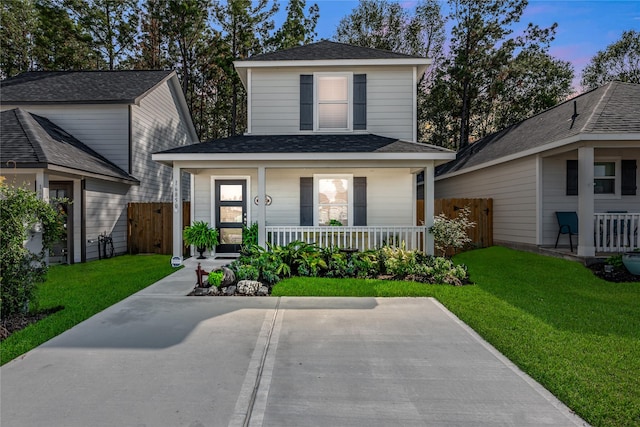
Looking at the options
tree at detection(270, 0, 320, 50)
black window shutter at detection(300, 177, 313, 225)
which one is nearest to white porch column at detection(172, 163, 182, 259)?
black window shutter at detection(300, 177, 313, 225)

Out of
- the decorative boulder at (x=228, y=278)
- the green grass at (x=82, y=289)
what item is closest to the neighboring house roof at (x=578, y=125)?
the decorative boulder at (x=228, y=278)

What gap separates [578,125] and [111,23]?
2467cm

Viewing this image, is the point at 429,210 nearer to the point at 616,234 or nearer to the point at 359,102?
the point at 359,102

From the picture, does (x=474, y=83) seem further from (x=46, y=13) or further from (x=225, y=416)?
(x=46, y=13)

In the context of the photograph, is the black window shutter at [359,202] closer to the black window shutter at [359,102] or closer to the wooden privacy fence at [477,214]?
the black window shutter at [359,102]

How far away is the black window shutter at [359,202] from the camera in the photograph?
9297 mm

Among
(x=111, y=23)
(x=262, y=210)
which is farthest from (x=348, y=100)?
(x=111, y=23)

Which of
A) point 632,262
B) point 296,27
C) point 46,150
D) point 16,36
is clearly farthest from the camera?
point 296,27

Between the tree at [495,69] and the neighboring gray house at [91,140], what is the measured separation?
669 inches

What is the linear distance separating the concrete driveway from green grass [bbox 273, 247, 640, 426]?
0.91ft

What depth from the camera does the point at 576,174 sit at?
367 inches

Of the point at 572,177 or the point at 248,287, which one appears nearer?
the point at 248,287

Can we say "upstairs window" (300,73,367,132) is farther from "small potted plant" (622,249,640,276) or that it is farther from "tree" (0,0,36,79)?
"tree" (0,0,36,79)

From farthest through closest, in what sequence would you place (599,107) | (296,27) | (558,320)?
(296,27), (599,107), (558,320)
